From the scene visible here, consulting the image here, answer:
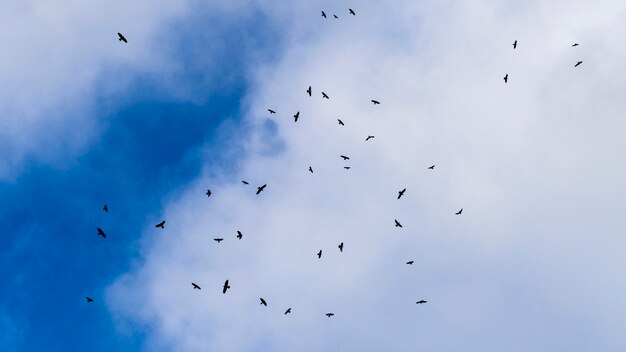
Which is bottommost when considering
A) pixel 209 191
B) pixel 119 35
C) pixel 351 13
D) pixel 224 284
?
pixel 224 284

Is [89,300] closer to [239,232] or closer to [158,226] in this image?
[158,226]

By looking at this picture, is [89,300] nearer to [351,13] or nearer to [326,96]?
[326,96]

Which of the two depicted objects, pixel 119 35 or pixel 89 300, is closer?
pixel 119 35

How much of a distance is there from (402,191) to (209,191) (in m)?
21.7

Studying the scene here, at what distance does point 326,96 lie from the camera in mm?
54906

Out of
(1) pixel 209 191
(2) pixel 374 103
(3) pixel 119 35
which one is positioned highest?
(2) pixel 374 103

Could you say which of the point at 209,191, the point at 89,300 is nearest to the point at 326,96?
the point at 209,191

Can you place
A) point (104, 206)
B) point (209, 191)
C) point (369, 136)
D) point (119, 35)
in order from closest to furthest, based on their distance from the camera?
point (119, 35) → point (104, 206) → point (209, 191) → point (369, 136)

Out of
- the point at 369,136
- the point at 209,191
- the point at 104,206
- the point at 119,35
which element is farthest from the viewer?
the point at 369,136

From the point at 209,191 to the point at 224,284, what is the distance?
34.3ft

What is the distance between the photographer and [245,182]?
52250mm

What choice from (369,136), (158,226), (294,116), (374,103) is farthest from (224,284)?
(374,103)

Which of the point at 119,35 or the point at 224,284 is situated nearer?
the point at 119,35

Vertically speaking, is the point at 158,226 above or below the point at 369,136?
below
